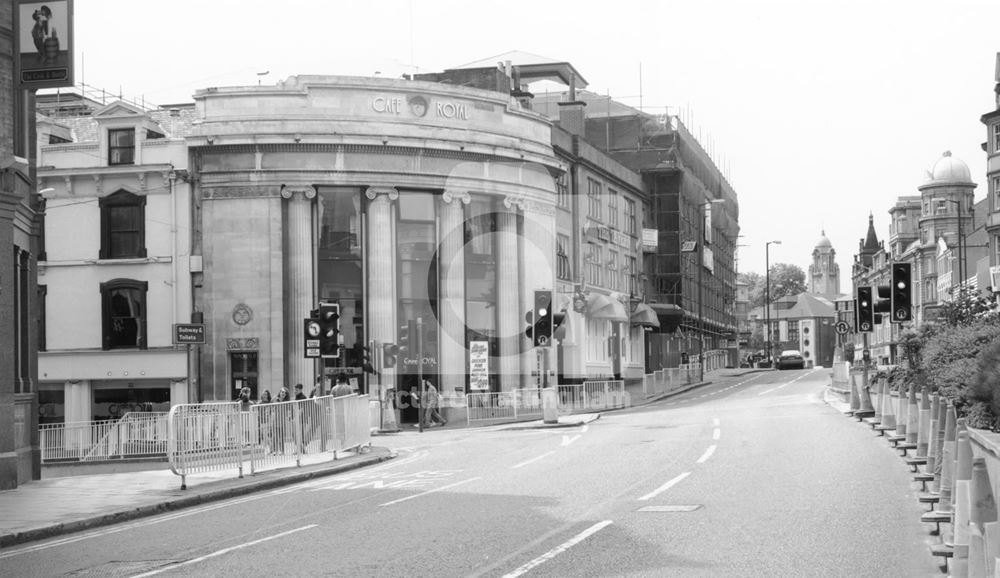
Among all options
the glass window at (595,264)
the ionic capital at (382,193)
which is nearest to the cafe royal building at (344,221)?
the ionic capital at (382,193)

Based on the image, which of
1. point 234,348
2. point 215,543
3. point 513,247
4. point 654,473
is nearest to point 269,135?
point 234,348

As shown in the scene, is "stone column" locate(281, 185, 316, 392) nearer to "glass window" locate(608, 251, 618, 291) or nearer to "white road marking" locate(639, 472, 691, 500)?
"glass window" locate(608, 251, 618, 291)

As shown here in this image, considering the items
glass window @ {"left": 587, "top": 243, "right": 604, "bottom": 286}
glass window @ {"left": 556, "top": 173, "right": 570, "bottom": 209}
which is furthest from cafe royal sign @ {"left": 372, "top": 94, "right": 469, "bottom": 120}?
glass window @ {"left": 587, "top": 243, "right": 604, "bottom": 286}

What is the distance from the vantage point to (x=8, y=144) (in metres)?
21.8

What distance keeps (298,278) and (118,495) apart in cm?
2958

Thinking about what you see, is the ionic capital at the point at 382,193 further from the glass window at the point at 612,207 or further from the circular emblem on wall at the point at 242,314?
the glass window at the point at 612,207

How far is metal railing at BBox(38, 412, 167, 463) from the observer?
30781mm

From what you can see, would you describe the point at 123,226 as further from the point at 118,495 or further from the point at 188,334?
the point at 118,495

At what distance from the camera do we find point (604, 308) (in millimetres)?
66188

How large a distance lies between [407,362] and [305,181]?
8.00 m

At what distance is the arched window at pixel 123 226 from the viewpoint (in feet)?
162

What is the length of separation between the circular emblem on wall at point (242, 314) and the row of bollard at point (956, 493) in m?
29.8

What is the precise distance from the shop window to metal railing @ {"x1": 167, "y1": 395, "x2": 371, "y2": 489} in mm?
23022

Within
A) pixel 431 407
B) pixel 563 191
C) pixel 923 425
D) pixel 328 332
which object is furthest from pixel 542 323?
pixel 563 191
